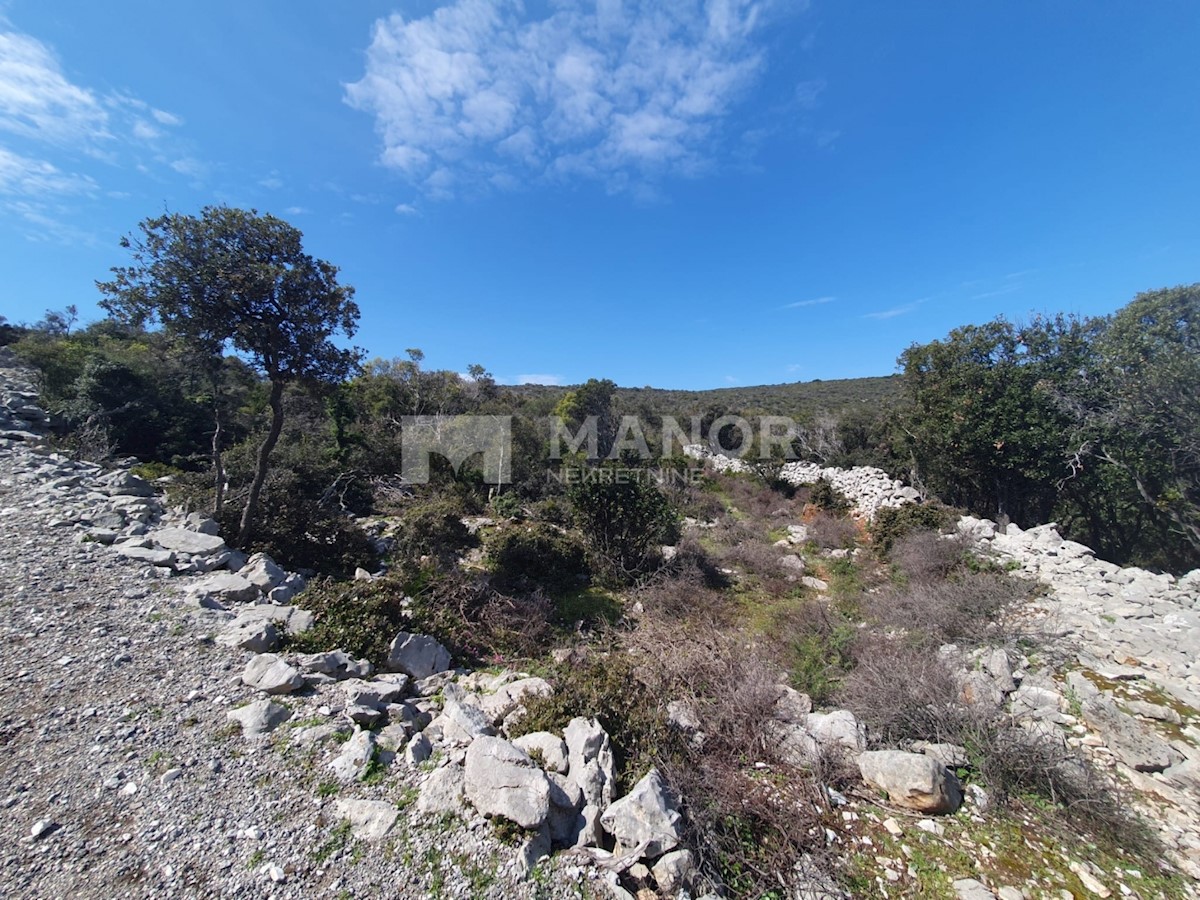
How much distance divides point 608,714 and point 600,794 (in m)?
0.72

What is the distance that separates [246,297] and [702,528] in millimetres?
10880

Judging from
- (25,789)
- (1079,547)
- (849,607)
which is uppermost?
(1079,547)

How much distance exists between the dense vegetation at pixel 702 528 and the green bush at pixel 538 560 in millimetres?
58

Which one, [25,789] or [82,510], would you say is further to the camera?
[82,510]

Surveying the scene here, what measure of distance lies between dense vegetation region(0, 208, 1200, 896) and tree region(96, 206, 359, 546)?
0.11 feet

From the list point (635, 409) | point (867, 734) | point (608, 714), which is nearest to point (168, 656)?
point (608, 714)

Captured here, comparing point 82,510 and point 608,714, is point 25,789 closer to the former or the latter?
point 608,714

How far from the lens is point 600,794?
293cm

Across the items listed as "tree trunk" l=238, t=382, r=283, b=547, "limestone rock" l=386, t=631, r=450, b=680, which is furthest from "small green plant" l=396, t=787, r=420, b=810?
"tree trunk" l=238, t=382, r=283, b=547

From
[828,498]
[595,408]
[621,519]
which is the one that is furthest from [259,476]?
[595,408]

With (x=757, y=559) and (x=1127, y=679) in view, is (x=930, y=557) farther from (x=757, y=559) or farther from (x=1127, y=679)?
(x=1127, y=679)

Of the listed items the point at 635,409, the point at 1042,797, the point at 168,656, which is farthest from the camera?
the point at 635,409

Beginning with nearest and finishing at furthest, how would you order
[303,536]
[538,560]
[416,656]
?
[416,656] → [303,536] → [538,560]

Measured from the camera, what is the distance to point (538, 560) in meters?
8.67
